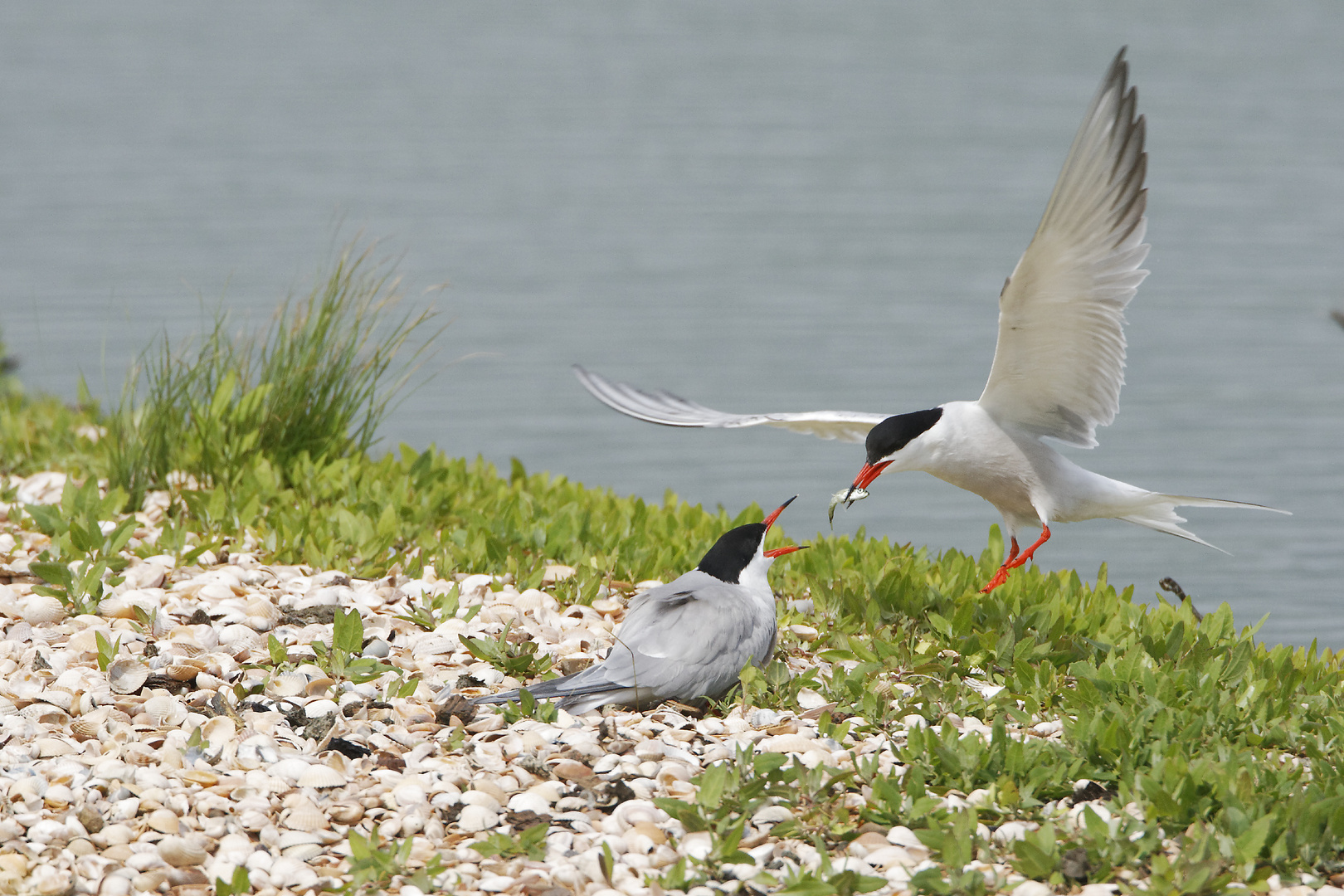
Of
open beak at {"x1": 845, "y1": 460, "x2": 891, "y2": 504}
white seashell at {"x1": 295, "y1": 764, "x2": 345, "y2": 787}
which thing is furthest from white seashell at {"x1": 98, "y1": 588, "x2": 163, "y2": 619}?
open beak at {"x1": 845, "y1": 460, "x2": 891, "y2": 504}

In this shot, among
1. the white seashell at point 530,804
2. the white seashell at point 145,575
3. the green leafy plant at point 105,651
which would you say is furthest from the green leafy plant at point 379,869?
the white seashell at point 145,575

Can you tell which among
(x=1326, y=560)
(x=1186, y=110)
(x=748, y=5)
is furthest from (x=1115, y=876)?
(x=748, y=5)

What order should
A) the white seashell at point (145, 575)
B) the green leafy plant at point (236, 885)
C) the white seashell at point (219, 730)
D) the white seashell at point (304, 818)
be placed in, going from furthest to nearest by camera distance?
the white seashell at point (145, 575), the white seashell at point (219, 730), the white seashell at point (304, 818), the green leafy plant at point (236, 885)

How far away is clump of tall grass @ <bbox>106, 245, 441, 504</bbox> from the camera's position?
221 inches

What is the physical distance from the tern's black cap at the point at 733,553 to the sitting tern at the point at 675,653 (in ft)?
0.47

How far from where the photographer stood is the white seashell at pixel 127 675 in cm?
378

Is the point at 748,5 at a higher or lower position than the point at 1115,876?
higher

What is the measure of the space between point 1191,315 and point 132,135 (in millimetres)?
13587

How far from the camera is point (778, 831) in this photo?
→ 3.12 metres

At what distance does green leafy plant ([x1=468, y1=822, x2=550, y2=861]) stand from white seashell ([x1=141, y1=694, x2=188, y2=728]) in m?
1.00

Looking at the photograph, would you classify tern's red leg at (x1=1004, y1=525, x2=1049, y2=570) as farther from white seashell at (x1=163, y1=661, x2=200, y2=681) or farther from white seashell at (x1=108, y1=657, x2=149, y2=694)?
white seashell at (x1=108, y1=657, x2=149, y2=694)

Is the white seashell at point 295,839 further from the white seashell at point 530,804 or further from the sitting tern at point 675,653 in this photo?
the sitting tern at point 675,653

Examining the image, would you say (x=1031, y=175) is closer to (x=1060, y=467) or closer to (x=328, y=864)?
(x=1060, y=467)

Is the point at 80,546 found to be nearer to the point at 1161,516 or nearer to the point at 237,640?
the point at 237,640
